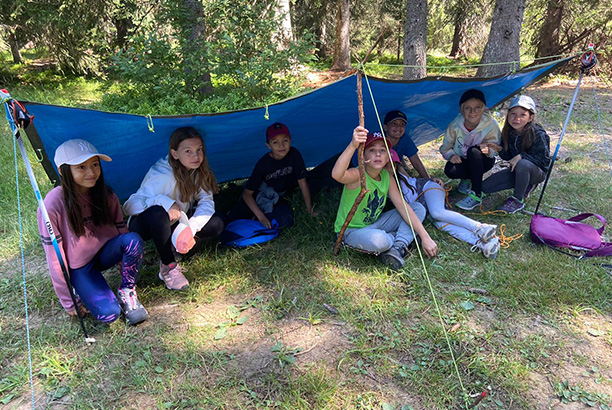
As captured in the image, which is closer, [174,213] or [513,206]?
[174,213]

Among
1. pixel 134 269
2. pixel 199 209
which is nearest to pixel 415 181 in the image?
pixel 199 209

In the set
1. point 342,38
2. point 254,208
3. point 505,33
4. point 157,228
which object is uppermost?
point 342,38

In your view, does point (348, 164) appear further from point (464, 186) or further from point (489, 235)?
point (464, 186)

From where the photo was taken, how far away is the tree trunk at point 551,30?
10.0m

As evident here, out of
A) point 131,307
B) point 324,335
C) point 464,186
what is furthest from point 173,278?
point 464,186

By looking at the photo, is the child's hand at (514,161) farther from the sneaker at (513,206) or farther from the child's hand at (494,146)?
the sneaker at (513,206)

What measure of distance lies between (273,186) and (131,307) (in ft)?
5.37

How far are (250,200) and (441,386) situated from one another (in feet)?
7.06

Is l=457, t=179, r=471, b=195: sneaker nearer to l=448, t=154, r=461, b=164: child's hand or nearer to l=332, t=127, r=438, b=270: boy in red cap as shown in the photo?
l=448, t=154, r=461, b=164: child's hand

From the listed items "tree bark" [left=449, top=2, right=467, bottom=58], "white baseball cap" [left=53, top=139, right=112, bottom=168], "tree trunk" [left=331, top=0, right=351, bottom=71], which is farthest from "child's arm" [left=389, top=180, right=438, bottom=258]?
"tree bark" [left=449, top=2, right=467, bottom=58]

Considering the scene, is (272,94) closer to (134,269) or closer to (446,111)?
(446,111)

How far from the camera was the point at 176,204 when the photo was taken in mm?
2801

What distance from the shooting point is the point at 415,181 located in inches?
141

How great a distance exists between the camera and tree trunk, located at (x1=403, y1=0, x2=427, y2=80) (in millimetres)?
7152
